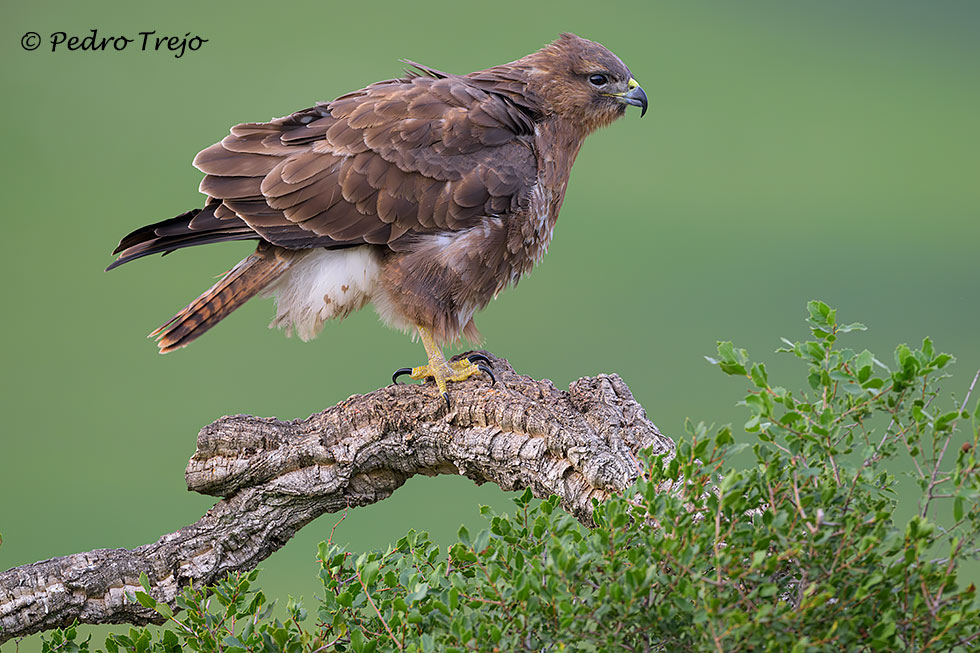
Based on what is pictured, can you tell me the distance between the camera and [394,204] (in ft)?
9.44

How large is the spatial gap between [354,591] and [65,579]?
1.06m

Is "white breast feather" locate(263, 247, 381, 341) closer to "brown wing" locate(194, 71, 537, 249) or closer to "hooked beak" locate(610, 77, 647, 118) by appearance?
"brown wing" locate(194, 71, 537, 249)

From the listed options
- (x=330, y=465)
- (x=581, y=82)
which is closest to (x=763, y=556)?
(x=330, y=465)

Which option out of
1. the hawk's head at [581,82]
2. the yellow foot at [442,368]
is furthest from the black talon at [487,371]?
the hawk's head at [581,82]

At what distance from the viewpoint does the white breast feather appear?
2.95 meters

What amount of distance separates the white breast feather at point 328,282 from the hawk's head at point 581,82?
2.60ft

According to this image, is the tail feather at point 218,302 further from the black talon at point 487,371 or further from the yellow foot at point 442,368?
the black talon at point 487,371

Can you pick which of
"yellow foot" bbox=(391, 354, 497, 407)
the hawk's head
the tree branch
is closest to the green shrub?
the tree branch

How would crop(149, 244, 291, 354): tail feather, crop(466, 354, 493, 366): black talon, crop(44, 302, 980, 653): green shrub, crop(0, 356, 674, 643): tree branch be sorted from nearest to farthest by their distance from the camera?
crop(44, 302, 980, 653): green shrub < crop(0, 356, 674, 643): tree branch < crop(149, 244, 291, 354): tail feather < crop(466, 354, 493, 366): black talon

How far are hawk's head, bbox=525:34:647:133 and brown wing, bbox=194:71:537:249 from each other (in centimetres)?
18

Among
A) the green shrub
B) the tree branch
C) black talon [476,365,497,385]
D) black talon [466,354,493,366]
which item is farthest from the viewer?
black talon [466,354,493,366]

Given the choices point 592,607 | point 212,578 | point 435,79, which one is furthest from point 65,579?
point 435,79

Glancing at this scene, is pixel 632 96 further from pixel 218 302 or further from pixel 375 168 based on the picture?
pixel 218 302

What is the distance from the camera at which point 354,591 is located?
1937mm
